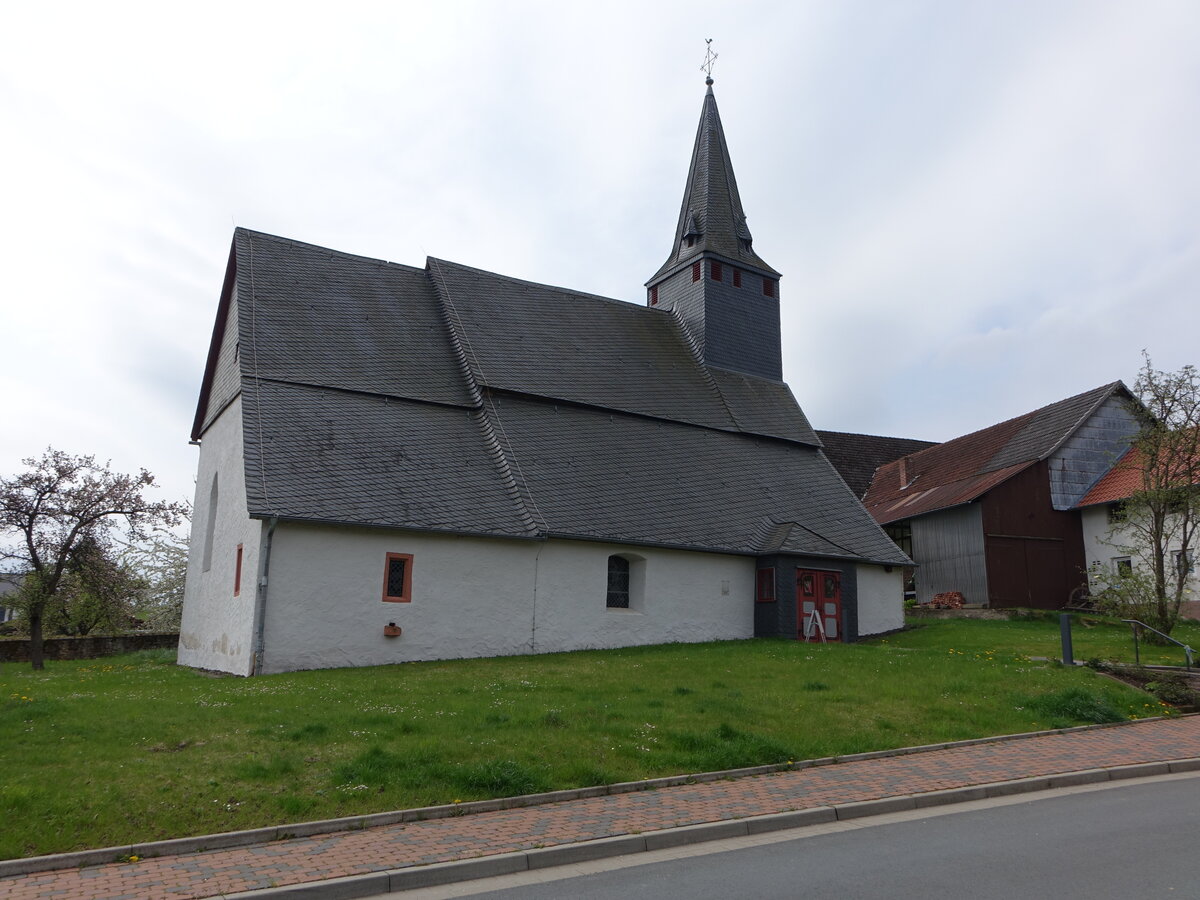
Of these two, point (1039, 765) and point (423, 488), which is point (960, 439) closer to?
point (423, 488)

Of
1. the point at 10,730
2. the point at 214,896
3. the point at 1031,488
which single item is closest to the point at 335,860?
the point at 214,896

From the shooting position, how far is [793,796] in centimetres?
895

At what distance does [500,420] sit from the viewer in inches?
854

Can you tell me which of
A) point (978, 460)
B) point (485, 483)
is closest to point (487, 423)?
point (485, 483)

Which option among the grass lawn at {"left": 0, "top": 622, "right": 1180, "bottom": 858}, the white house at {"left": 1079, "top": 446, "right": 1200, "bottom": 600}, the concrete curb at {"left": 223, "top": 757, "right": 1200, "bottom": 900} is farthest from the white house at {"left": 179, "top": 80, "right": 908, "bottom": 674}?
the concrete curb at {"left": 223, "top": 757, "right": 1200, "bottom": 900}

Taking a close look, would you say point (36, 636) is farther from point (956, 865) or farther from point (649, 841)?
point (956, 865)

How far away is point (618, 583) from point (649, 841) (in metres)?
13.4

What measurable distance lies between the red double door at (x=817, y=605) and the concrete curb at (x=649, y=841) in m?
11.9

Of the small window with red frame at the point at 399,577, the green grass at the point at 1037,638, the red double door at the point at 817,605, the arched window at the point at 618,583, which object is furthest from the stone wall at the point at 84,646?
the green grass at the point at 1037,638

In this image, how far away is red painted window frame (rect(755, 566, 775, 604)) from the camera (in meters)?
22.0

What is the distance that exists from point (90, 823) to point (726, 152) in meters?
31.1

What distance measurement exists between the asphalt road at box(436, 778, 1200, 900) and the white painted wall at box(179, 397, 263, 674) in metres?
11.3

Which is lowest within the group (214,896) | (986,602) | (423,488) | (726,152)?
(214,896)

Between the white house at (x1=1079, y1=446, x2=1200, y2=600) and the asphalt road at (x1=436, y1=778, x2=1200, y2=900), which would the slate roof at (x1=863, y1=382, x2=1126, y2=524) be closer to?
the white house at (x1=1079, y1=446, x2=1200, y2=600)
